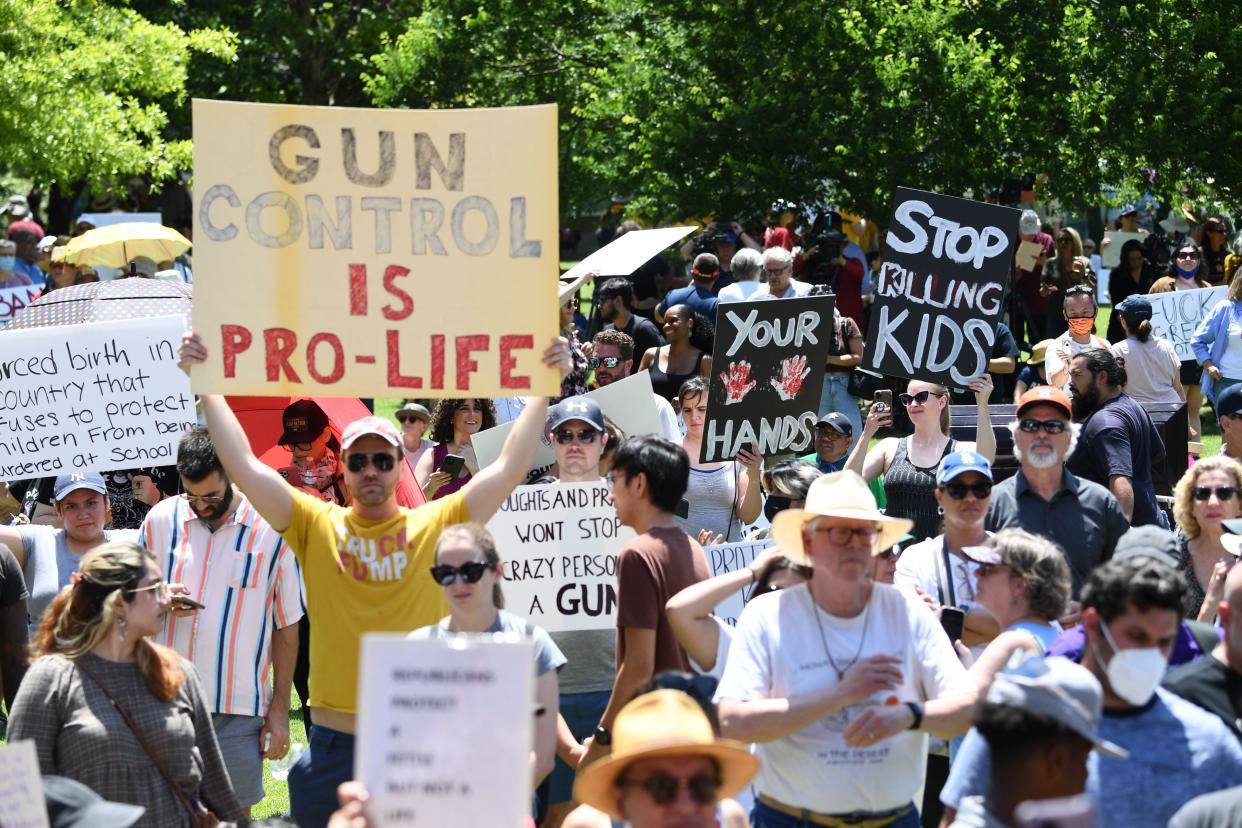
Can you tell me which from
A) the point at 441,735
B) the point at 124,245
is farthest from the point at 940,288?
the point at 124,245

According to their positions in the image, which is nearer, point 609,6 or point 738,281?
point 738,281

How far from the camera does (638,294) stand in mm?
17047

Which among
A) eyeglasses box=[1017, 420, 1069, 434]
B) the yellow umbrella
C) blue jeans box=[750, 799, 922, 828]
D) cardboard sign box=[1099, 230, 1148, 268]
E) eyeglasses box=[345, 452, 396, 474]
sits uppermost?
cardboard sign box=[1099, 230, 1148, 268]

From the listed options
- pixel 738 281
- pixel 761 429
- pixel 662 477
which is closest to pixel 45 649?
pixel 662 477

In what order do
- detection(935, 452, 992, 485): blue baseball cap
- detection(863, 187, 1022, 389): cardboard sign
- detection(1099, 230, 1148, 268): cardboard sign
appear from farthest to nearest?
detection(1099, 230, 1148, 268): cardboard sign < detection(863, 187, 1022, 389): cardboard sign < detection(935, 452, 992, 485): blue baseball cap

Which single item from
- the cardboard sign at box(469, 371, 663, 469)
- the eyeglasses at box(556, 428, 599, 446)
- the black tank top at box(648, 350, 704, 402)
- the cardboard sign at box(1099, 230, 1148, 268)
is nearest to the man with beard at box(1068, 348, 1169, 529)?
the cardboard sign at box(469, 371, 663, 469)

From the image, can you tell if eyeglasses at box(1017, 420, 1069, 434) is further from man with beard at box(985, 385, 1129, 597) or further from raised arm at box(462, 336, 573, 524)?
raised arm at box(462, 336, 573, 524)

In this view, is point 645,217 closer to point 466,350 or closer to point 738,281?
point 738,281

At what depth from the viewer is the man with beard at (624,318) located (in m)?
13.3

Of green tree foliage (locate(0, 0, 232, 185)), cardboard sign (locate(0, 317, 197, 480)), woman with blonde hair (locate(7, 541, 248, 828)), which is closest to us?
woman with blonde hair (locate(7, 541, 248, 828))

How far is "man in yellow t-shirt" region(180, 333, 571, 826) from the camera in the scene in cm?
572

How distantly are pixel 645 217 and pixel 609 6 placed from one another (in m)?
3.64

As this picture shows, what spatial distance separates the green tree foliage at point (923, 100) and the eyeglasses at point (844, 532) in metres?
13.1

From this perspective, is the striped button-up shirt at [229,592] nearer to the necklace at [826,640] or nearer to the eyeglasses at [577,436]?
the eyeglasses at [577,436]
